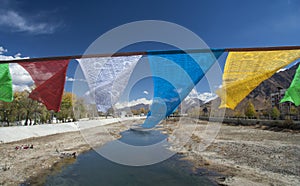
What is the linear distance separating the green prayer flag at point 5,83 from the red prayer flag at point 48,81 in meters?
1.00

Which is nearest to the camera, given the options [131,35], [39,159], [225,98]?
[225,98]

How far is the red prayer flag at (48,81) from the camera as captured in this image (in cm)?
438

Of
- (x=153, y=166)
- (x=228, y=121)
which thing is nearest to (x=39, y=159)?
(x=153, y=166)

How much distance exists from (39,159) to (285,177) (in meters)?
13.0

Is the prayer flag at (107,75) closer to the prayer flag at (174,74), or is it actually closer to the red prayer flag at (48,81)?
the red prayer flag at (48,81)

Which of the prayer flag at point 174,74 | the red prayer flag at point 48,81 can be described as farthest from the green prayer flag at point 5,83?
the prayer flag at point 174,74

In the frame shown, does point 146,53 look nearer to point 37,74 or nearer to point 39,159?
point 37,74

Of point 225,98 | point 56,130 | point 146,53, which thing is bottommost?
point 56,130

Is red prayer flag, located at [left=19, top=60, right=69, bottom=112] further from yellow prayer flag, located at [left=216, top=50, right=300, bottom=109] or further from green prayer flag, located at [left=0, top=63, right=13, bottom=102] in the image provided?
yellow prayer flag, located at [left=216, top=50, right=300, bottom=109]

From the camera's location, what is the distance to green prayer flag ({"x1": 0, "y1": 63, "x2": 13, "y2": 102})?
4934 mm

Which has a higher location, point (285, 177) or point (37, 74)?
point (37, 74)

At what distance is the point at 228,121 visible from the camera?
162 feet

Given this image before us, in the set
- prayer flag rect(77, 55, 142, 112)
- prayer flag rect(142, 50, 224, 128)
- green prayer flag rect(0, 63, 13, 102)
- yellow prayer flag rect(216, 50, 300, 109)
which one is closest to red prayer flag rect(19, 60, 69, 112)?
prayer flag rect(77, 55, 142, 112)

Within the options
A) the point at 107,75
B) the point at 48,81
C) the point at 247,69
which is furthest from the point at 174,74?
the point at 48,81
